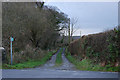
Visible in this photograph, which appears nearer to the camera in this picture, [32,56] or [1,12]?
[1,12]

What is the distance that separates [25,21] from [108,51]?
1458 centimetres

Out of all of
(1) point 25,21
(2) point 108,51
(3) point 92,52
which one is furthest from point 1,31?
(2) point 108,51

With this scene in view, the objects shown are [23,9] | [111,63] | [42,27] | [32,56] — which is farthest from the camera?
[42,27]

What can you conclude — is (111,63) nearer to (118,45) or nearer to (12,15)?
(118,45)

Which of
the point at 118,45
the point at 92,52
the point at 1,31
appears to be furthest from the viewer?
the point at 1,31

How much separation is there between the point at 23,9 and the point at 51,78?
16.7 metres

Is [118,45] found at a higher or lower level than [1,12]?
lower

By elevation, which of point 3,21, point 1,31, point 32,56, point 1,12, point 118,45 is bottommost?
point 32,56

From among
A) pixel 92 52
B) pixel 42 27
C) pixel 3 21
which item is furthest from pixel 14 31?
pixel 92 52

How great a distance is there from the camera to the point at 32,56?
2062 cm

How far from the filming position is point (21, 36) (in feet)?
68.8

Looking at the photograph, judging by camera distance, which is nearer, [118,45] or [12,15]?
[118,45]

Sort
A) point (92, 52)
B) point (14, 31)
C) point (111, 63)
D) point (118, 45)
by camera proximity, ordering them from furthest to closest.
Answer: point (14, 31)
point (92, 52)
point (111, 63)
point (118, 45)

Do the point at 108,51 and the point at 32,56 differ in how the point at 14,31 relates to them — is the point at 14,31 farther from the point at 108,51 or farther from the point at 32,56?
the point at 108,51
